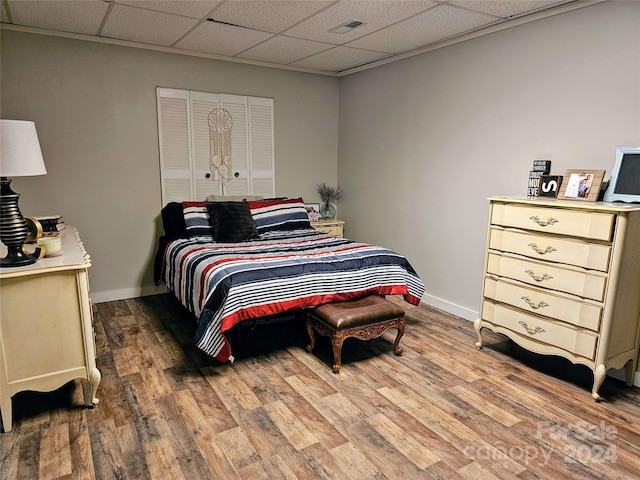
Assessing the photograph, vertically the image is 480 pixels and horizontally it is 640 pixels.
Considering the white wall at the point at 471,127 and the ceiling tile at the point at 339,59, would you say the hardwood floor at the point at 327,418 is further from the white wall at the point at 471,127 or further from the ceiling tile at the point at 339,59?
the ceiling tile at the point at 339,59

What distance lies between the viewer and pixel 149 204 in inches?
167

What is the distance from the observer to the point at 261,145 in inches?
188

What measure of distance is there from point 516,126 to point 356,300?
1819 mm

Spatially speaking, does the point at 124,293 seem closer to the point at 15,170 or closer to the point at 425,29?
the point at 15,170

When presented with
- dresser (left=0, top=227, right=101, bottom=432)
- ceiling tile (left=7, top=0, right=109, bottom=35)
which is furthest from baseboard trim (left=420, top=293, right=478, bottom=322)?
ceiling tile (left=7, top=0, right=109, bottom=35)

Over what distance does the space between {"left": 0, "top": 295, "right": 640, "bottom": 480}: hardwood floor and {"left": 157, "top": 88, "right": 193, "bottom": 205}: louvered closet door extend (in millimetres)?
1668

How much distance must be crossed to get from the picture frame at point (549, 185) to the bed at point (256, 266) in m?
1.10

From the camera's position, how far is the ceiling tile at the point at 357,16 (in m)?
2.87

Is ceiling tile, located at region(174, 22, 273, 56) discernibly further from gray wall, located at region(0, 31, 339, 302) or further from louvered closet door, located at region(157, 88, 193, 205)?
louvered closet door, located at region(157, 88, 193, 205)

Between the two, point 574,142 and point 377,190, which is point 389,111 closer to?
point 377,190

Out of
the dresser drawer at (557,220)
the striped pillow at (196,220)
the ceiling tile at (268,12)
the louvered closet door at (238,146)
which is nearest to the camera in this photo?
the dresser drawer at (557,220)

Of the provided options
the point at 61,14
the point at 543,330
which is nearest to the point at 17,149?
the point at 61,14

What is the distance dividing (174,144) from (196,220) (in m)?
0.90

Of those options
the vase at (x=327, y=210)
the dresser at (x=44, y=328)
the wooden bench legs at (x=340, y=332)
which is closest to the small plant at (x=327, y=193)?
the vase at (x=327, y=210)
